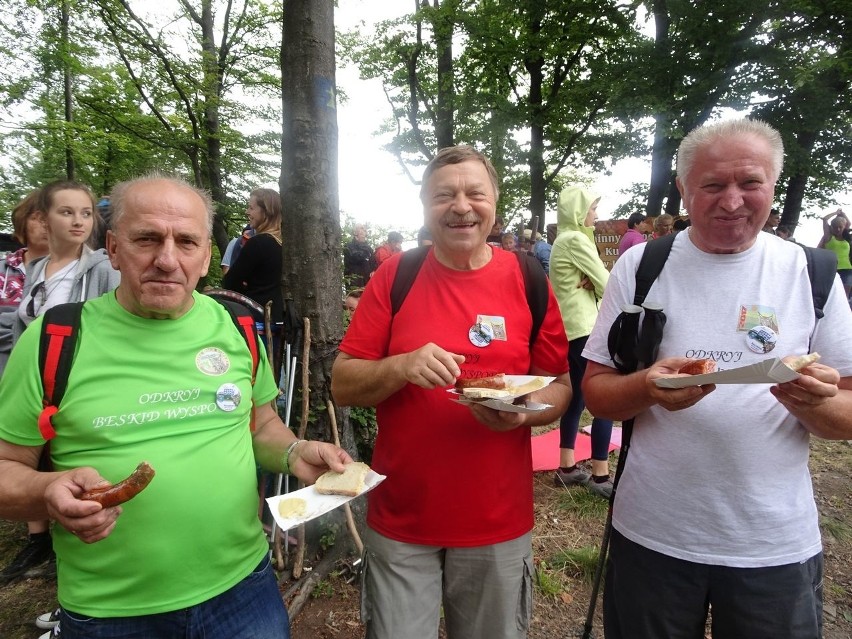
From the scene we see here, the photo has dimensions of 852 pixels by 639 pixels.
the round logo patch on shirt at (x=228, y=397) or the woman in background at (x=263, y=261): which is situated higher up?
the woman in background at (x=263, y=261)

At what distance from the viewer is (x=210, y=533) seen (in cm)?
160

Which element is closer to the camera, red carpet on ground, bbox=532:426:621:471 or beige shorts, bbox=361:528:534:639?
beige shorts, bbox=361:528:534:639

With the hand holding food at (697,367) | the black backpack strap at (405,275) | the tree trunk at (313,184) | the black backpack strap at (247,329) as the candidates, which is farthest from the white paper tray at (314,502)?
the tree trunk at (313,184)

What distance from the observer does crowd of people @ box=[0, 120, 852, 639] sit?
150 cm

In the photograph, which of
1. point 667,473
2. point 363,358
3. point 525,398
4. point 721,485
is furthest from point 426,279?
point 721,485

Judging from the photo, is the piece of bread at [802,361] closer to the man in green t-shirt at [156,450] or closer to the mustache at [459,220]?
the mustache at [459,220]

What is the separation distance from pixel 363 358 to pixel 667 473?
3.97 feet

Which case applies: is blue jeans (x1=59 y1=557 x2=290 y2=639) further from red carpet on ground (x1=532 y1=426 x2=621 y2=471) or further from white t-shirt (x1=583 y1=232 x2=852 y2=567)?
red carpet on ground (x1=532 y1=426 x2=621 y2=471)

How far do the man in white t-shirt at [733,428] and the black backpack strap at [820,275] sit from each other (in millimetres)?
20

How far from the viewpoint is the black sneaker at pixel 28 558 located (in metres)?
3.35

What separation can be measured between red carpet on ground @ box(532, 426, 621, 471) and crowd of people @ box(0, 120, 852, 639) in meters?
3.01

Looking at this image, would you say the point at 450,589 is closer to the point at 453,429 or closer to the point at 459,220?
the point at 453,429

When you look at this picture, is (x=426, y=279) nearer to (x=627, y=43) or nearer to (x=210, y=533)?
(x=210, y=533)

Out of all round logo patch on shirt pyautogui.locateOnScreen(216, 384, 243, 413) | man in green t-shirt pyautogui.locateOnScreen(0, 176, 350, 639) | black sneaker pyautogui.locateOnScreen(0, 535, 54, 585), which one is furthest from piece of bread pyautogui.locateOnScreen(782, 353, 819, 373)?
black sneaker pyautogui.locateOnScreen(0, 535, 54, 585)
